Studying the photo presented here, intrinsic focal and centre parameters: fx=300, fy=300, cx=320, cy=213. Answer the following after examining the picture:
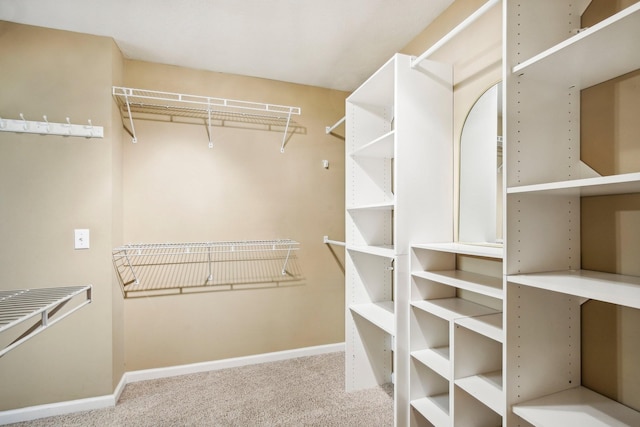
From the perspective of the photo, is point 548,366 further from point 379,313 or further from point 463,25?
point 463,25

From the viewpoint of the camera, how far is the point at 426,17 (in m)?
1.92

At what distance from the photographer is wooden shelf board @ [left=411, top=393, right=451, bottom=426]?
1439 millimetres

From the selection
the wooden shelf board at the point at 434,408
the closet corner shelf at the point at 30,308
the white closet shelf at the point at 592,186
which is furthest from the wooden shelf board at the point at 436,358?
the closet corner shelf at the point at 30,308

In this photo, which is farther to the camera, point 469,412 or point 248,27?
point 248,27

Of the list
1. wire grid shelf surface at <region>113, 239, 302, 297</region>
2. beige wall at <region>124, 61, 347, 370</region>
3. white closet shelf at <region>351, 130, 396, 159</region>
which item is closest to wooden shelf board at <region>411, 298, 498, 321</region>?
white closet shelf at <region>351, 130, 396, 159</region>

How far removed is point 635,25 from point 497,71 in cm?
74

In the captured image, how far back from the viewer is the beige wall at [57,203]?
1925 millimetres

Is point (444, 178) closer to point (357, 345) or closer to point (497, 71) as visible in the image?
Answer: point (497, 71)

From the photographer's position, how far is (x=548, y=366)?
1099 mm

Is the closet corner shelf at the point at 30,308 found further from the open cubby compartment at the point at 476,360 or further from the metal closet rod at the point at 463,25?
the metal closet rod at the point at 463,25

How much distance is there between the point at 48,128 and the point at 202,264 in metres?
1.37

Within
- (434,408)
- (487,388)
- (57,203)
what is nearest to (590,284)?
(487,388)

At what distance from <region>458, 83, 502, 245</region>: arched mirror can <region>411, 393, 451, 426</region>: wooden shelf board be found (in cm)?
87

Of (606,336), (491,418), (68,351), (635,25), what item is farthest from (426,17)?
(68,351)
